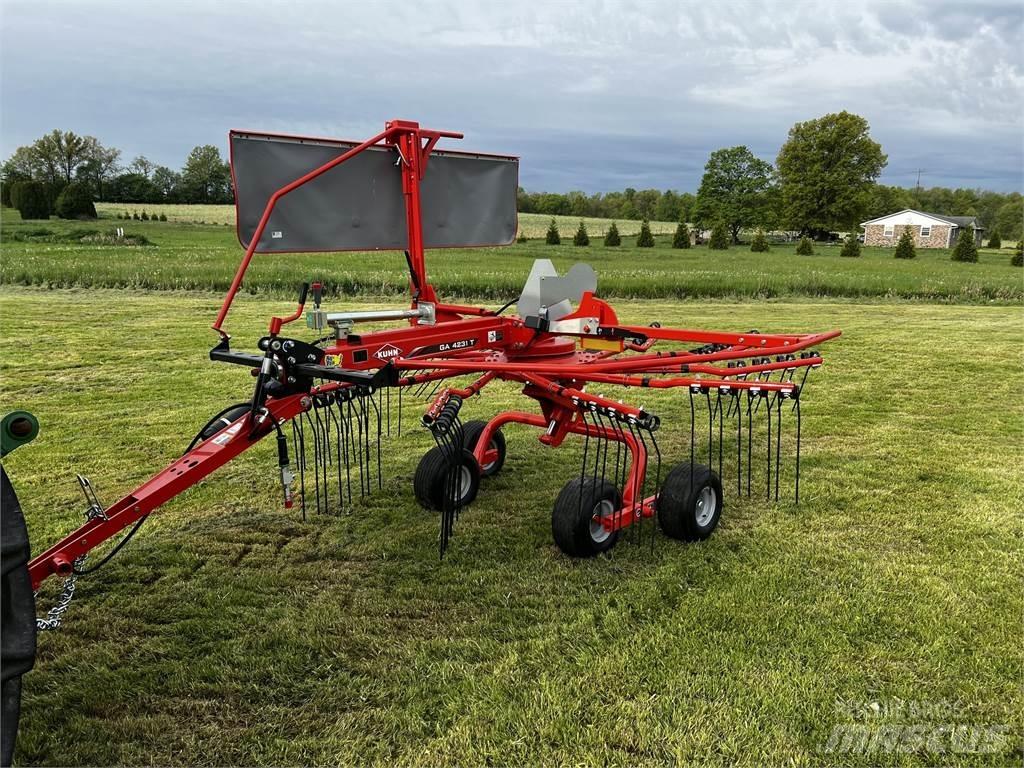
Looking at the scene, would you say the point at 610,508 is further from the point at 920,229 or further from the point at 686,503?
the point at 920,229

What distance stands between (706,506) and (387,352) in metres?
2.33

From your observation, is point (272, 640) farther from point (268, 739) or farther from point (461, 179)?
point (461, 179)

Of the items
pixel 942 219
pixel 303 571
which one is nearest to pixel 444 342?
pixel 303 571

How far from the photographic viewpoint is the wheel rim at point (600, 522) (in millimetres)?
4582

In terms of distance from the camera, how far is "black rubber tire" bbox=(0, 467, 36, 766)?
7.09 feet

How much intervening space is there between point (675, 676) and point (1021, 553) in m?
2.77

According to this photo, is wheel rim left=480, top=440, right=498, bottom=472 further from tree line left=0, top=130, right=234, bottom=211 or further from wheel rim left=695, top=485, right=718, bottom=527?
tree line left=0, top=130, right=234, bottom=211

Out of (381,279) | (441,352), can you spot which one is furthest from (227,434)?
(381,279)

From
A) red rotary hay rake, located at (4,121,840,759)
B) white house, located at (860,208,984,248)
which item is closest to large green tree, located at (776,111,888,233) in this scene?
white house, located at (860,208,984,248)

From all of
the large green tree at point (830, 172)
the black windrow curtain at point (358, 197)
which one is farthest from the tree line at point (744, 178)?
the black windrow curtain at point (358, 197)

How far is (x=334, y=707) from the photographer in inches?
124

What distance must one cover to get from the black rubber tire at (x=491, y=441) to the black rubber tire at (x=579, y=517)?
1.51m

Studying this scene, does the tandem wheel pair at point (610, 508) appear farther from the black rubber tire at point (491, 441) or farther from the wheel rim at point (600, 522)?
the black rubber tire at point (491, 441)

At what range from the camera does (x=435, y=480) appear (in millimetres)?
A: 5277
